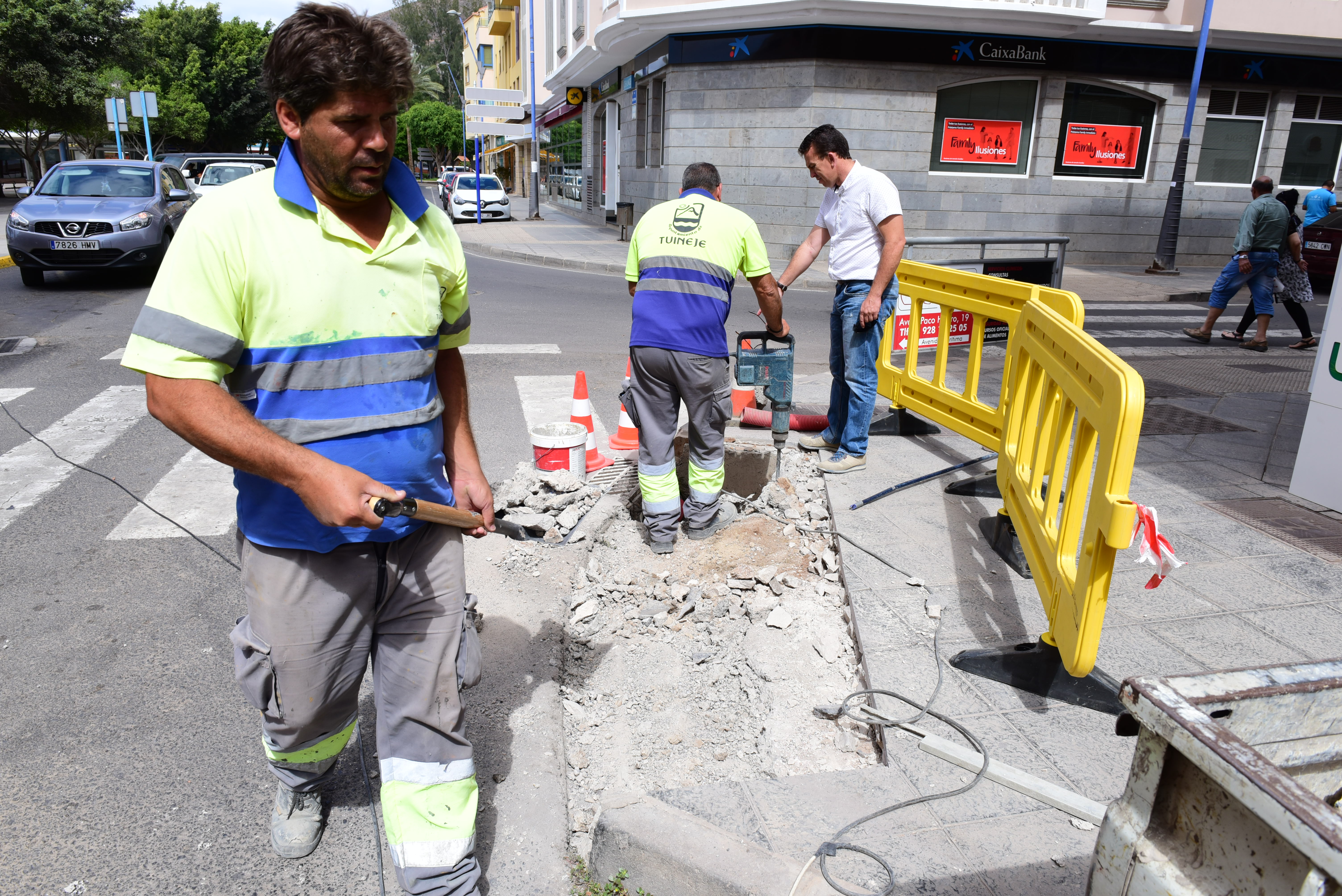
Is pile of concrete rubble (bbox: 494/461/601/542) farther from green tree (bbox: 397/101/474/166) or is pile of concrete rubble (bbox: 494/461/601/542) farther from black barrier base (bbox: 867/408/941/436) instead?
green tree (bbox: 397/101/474/166)

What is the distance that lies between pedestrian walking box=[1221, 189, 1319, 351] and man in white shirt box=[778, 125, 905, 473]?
7135 millimetres

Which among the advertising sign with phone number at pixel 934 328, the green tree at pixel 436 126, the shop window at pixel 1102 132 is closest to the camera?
the advertising sign with phone number at pixel 934 328

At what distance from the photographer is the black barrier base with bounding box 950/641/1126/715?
3184 millimetres

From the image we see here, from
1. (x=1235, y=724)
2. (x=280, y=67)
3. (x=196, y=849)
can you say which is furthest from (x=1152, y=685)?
(x=196, y=849)

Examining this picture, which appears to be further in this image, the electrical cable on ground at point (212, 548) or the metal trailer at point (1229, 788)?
the electrical cable on ground at point (212, 548)

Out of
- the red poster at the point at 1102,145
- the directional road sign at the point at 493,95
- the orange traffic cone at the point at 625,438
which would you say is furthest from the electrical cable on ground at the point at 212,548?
the directional road sign at the point at 493,95

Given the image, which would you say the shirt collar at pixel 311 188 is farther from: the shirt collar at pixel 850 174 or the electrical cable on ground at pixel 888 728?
the shirt collar at pixel 850 174

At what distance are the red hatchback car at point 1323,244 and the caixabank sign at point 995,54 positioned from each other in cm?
481

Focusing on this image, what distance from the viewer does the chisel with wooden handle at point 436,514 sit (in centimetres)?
199

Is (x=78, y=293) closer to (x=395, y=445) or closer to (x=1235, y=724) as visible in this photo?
(x=395, y=445)

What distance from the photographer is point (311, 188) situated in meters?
2.04

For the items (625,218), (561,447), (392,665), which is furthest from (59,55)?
(392,665)

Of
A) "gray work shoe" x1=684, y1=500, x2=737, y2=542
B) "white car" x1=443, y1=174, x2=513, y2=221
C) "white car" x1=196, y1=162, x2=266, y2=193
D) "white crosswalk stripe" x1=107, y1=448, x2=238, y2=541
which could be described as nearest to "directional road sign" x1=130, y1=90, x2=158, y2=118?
"white car" x1=196, y1=162, x2=266, y2=193

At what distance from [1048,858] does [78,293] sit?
13.7 meters
